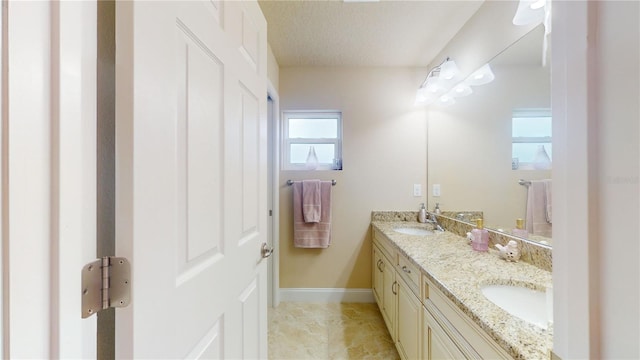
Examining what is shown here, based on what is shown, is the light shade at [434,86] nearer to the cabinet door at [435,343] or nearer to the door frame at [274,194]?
the door frame at [274,194]

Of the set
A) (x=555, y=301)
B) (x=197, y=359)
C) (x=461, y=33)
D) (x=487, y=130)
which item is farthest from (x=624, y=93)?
(x=461, y=33)

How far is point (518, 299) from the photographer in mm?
994

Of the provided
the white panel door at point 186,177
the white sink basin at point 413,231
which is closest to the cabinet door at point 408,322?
the white sink basin at point 413,231

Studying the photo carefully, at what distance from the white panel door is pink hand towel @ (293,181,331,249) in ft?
4.62

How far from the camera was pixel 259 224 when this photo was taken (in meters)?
1.11

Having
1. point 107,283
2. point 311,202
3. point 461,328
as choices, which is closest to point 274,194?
point 311,202

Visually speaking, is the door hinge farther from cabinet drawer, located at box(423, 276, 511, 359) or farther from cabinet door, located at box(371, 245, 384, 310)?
cabinet door, located at box(371, 245, 384, 310)

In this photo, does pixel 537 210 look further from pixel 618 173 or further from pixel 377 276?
pixel 377 276

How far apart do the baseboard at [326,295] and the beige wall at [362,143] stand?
6cm

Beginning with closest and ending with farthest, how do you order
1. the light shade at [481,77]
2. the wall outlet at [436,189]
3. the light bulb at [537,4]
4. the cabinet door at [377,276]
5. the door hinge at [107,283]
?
the door hinge at [107,283] → the light bulb at [537,4] → the light shade at [481,77] → the cabinet door at [377,276] → the wall outlet at [436,189]

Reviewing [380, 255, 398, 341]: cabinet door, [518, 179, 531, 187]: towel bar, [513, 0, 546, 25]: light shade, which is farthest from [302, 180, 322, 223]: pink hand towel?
[513, 0, 546, 25]: light shade

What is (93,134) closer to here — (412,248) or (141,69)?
(141,69)

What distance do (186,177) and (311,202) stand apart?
183 centimetres

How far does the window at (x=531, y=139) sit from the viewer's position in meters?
1.18
